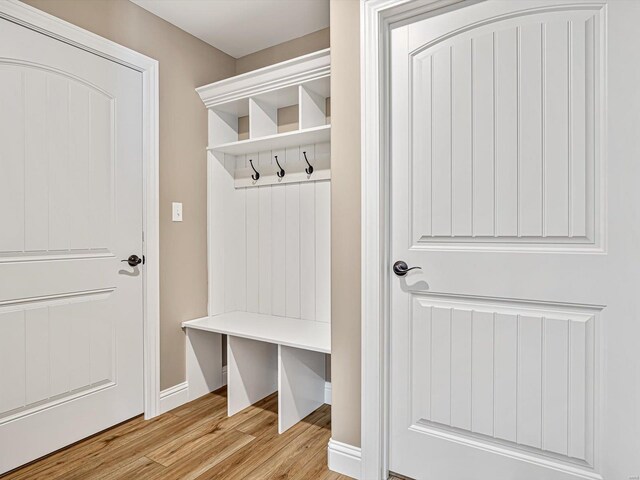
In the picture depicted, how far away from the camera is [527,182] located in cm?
140

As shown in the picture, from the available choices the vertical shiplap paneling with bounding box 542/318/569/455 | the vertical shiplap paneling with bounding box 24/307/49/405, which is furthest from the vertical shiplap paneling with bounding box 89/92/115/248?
the vertical shiplap paneling with bounding box 542/318/569/455

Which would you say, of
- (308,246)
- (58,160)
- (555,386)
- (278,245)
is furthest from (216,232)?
(555,386)

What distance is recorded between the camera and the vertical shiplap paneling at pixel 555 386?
1.37 metres

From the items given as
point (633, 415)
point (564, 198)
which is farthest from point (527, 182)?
point (633, 415)

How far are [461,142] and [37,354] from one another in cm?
206

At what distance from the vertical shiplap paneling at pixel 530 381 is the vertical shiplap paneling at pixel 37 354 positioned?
204 centimetres

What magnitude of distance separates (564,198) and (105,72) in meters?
2.19

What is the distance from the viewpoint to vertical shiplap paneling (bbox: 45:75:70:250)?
1861 millimetres

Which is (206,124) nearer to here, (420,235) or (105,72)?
(105,72)

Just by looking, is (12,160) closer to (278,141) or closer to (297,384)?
(278,141)

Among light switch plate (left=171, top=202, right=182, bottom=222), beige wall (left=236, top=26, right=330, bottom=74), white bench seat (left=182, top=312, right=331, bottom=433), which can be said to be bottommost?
white bench seat (left=182, top=312, right=331, bottom=433)

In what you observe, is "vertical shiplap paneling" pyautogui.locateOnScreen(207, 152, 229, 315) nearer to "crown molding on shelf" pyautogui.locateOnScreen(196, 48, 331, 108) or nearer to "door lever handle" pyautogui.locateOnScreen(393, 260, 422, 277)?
"crown molding on shelf" pyautogui.locateOnScreen(196, 48, 331, 108)

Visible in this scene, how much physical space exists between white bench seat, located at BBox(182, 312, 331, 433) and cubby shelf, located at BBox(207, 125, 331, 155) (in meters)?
1.09

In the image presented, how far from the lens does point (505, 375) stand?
1.46m
